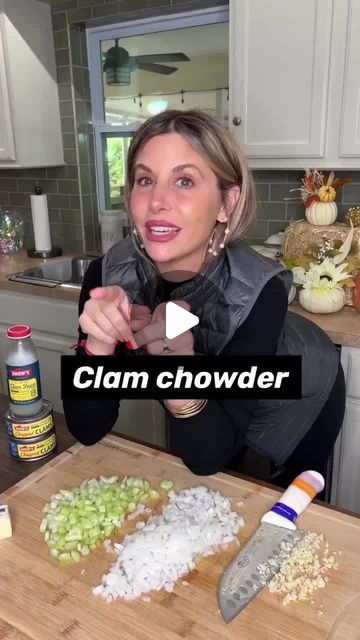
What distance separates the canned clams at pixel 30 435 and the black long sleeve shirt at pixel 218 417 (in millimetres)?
53

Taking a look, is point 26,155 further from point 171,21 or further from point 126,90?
point 171,21

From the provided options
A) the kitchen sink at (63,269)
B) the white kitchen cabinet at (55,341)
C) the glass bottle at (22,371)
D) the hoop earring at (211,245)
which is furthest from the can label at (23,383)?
the kitchen sink at (63,269)

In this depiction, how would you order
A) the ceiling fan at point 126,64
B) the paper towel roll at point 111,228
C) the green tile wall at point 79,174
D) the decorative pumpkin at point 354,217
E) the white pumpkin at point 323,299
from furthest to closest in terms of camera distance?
the paper towel roll at point 111,228, the ceiling fan at point 126,64, the green tile wall at point 79,174, the decorative pumpkin at point 354,217, the white pumpkin at point 323,299

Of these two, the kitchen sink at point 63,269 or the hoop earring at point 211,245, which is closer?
the hoop earring at point 211,245

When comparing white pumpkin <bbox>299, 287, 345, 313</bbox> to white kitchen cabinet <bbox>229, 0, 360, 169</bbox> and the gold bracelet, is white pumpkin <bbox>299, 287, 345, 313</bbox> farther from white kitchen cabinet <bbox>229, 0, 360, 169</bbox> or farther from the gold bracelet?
the gold bracelet

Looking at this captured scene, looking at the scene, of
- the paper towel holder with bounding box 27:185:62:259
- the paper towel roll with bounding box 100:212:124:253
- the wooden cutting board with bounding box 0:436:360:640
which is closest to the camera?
the wooden cutting board with bounding box 0:436:360:640

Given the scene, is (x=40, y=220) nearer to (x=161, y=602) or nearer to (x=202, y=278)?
(x=202, y=278)

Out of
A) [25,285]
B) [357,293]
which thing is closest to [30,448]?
[357,293]

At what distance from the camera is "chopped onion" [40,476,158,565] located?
74 cm

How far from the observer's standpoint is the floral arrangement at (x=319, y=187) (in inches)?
73.9

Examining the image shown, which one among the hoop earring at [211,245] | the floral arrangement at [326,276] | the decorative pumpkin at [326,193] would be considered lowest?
the floral arrangement at [326,276]

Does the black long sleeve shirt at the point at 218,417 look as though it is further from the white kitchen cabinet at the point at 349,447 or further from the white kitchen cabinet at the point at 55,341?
the white kitchen cabinet at the point at 55,341

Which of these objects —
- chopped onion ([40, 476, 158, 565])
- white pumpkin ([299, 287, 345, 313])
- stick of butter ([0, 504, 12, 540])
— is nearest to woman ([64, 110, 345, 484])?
chopped onion ([40, 476, 158, 565])

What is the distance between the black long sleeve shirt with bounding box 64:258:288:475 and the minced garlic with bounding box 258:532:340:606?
19 centimetres
